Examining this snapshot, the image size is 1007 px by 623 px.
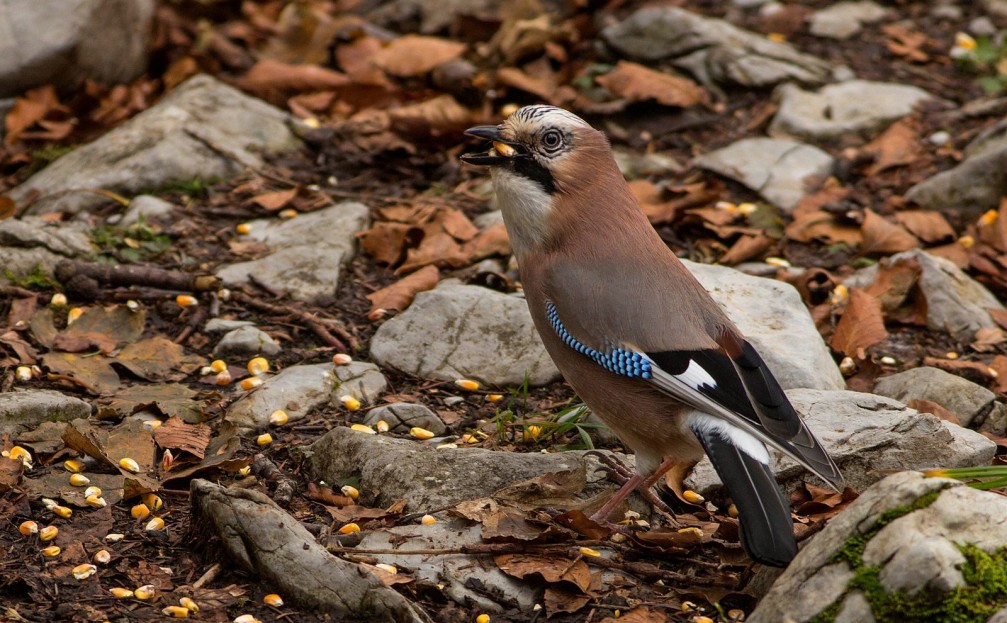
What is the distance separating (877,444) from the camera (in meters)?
4.21

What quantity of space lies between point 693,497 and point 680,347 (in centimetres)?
67

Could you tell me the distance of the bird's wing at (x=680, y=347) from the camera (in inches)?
148

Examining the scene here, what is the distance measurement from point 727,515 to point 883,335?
4.86 ft

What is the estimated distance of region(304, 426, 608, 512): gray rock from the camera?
4.11m

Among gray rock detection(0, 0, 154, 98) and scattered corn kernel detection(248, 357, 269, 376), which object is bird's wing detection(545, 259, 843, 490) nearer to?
scattered corn kernel detection(248, 357, 269, 376)

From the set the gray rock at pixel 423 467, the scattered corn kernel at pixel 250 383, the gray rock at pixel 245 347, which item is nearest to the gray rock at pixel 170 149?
the gray rock at pixel 245 347

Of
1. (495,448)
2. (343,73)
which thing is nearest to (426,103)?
(343,73)

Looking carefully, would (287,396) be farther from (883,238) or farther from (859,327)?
(883,238)

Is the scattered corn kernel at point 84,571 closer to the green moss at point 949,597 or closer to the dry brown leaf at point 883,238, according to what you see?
the green moss at point 949,597

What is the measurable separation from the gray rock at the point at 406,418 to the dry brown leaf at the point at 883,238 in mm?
2764

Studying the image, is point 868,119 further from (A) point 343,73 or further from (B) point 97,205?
(B) point 97,205

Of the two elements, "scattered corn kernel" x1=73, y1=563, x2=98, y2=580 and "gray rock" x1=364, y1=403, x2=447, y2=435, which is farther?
"gray rock" x1=364, y1=403, x2=447, y2=435

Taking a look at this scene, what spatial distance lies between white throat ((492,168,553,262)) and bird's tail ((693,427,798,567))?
111cm

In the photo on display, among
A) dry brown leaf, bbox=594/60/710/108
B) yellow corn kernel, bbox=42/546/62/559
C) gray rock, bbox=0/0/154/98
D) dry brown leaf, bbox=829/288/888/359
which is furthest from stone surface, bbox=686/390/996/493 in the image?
gray rock, bbox=0/0/154/98
